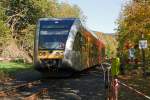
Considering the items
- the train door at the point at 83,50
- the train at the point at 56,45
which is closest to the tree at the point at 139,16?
the train door at the point at 83,50

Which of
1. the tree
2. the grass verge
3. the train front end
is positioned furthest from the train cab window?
the tree

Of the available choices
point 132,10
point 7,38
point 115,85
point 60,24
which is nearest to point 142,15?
point 132,10

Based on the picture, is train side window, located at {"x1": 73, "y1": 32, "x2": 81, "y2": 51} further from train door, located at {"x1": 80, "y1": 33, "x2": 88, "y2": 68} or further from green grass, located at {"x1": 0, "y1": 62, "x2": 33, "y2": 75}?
green grass, located at {"x1": 0, "y1": 62, "x2": 33, "y2": 75}

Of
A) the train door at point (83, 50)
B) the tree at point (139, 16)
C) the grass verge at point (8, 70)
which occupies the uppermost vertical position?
the tree at point (139, 16)

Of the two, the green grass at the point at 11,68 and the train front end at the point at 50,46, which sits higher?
the train front end at the point at 50,46

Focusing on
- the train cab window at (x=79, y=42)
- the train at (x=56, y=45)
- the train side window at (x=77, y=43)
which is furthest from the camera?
the train cab window at (x=79, y=42)

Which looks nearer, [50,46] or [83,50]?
[50,46]

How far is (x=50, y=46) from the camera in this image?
1014 inches

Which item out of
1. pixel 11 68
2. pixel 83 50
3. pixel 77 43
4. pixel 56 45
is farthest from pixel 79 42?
pixel 11 68

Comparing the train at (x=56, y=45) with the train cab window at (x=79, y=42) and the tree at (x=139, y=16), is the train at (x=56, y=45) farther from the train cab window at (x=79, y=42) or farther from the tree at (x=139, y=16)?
the tree at (x=139, y=16)

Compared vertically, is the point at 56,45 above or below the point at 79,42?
below

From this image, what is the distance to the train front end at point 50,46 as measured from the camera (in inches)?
1005

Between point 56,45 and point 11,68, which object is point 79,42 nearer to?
point 56,45

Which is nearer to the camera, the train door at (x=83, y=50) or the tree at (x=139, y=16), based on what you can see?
the train door at (x=83, y=50)
